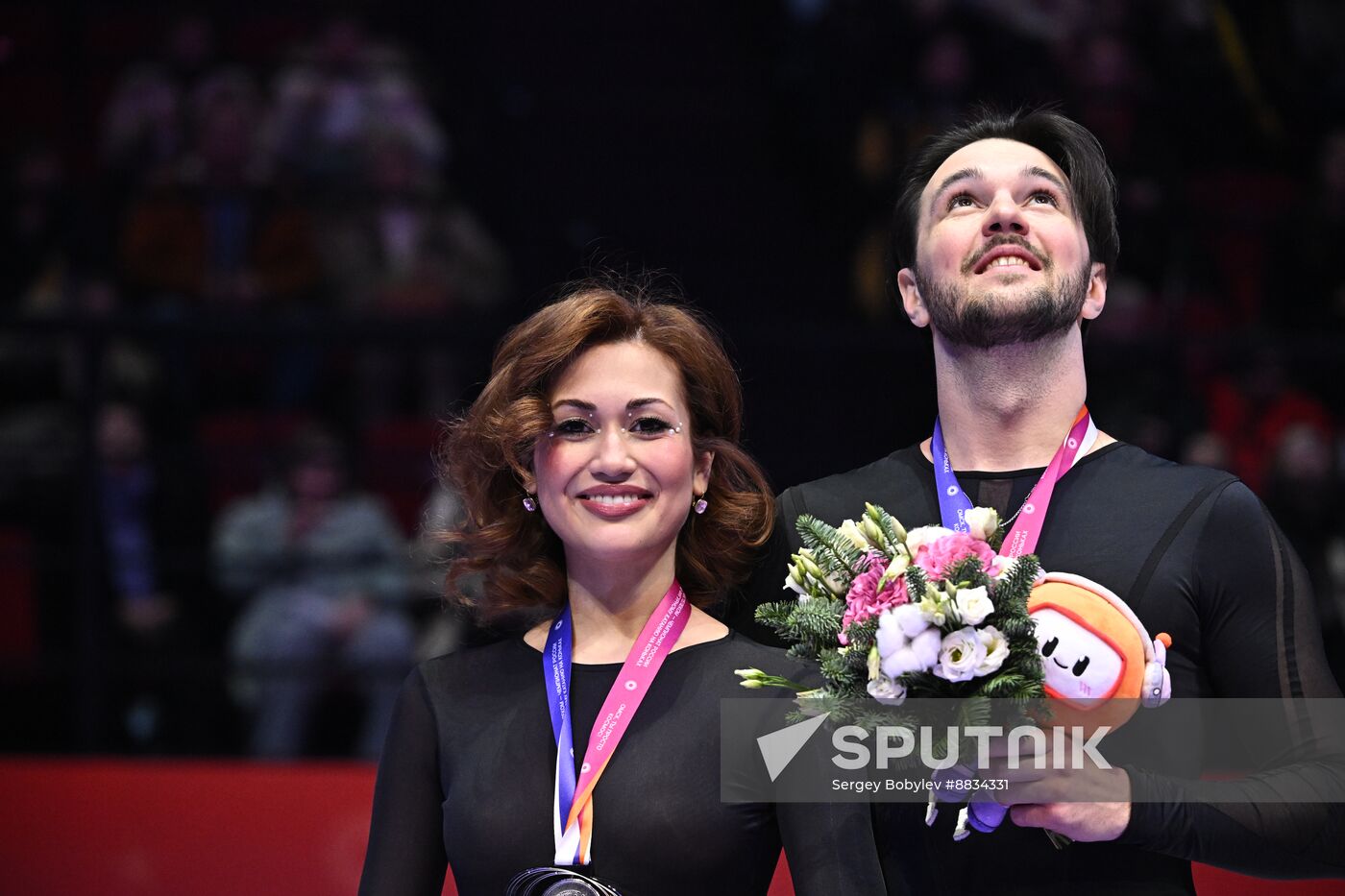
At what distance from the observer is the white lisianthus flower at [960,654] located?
6.83 ft

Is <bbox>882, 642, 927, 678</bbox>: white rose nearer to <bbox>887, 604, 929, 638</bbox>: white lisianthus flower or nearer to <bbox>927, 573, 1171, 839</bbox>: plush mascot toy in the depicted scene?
<bbox>887, 604, 929, 638</bbox>: white lisianthus flower

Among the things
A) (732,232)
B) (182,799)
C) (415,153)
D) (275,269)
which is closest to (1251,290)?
(732,232)

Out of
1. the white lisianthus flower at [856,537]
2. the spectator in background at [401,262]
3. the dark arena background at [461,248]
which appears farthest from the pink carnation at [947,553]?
the spectator in background at [401,262]

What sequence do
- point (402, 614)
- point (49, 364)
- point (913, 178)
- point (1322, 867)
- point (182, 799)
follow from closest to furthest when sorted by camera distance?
point (1322, 867), point (913, 178), point (182, 799), point (402, 614), point (49, 364)

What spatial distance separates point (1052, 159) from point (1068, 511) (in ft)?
2.12

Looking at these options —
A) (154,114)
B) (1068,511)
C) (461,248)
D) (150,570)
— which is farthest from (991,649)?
(154,114)

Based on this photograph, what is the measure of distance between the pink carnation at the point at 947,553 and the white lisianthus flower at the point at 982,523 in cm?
3

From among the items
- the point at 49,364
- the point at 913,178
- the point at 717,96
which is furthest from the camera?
the point at 717,96

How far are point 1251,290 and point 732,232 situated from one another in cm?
222

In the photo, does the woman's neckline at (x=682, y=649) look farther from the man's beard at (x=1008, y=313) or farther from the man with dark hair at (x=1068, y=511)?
the man's beard at (x=1008, y=313)

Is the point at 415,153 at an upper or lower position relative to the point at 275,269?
upper

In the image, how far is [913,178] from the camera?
295 centimetres

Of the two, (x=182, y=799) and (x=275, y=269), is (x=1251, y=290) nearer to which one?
(x=275, y=269)

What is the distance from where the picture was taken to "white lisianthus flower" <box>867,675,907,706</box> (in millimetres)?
2123
